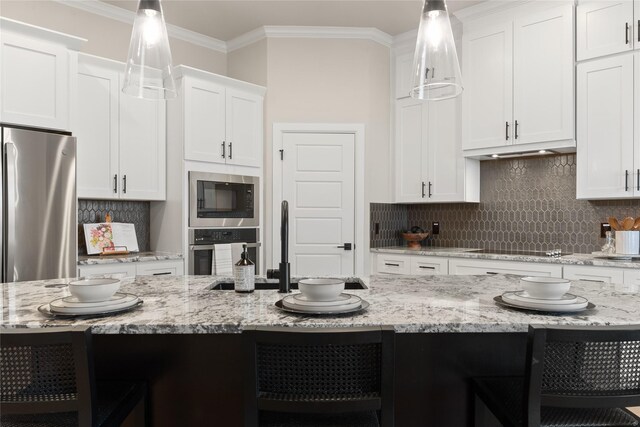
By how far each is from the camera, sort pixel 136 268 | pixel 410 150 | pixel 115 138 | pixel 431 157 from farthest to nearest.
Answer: pixel 410 150 < pixel 431 157 < pixel 115 138 < pixel 136 268

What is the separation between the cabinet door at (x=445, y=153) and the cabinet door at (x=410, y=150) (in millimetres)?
80

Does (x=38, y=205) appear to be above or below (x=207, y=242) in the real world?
above

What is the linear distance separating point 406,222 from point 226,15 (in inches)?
109

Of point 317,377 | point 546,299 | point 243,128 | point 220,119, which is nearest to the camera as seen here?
point 317,377

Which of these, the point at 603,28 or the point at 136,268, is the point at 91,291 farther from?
the point at 603,28

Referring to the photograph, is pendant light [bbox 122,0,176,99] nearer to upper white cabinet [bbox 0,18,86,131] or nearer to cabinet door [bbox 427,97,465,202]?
upper white cabinet [bbox 0,18,86,131]

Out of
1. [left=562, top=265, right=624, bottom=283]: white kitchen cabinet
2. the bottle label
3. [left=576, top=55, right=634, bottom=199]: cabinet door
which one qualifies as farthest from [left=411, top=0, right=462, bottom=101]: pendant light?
[left=576, top=55, right=634, bottom=199]: cabinet door

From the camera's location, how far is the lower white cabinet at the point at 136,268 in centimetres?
351

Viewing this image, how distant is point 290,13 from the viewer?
14.2 feet

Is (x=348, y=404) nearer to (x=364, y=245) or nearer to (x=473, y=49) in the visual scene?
(x=364, y=245)

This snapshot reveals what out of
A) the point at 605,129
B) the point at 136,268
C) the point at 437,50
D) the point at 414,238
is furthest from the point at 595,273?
the point at 136,268

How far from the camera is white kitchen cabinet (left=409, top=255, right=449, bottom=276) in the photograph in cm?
416

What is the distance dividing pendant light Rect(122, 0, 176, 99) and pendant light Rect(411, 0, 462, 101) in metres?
1.02

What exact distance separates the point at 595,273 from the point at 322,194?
2373 millimetres
